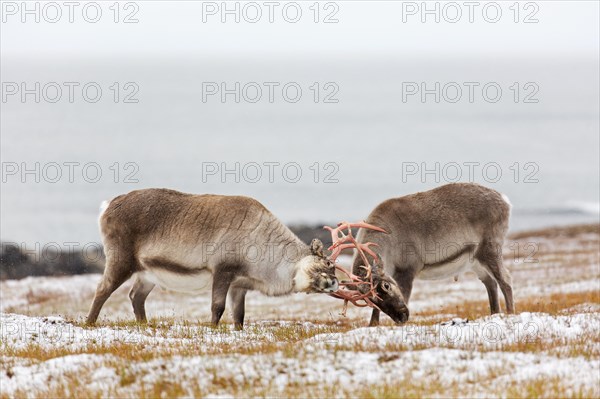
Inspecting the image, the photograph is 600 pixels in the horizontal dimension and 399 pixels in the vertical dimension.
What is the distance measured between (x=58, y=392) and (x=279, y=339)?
4900 mm

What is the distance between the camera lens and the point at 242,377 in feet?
35.2

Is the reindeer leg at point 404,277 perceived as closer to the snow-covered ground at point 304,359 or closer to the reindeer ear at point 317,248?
the reindeer ear at point 317,248

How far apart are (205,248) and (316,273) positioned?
260cm

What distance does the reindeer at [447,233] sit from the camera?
18234 mm

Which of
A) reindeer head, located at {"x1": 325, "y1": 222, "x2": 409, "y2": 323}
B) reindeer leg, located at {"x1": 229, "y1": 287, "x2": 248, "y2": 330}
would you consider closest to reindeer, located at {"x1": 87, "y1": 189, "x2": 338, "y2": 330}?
reindeer leg, located at {"x1": 229, "y1": 287, "x2": 248, "y2": 330}

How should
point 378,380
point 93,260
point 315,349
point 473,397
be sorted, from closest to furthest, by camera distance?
point 473,397, point 378,380, point 315,349, point 93,260

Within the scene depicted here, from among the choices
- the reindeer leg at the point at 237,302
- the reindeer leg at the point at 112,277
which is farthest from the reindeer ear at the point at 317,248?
the reindeer leg at the point at 112,277

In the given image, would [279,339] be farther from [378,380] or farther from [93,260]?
[93,260]

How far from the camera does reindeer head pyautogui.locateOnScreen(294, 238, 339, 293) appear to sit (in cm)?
1584

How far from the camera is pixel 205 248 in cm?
1706

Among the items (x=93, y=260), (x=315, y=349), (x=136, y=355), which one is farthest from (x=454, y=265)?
(x=93, y=260)

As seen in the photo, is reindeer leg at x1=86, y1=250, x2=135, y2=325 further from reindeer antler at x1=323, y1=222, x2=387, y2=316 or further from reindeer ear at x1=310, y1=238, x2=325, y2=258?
reindeer antler at x1=323, y1=222, x2=387, y2=316

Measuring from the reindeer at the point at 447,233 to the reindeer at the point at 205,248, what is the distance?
2168 millimetres

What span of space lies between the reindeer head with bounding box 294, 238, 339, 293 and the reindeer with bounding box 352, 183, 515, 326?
1.94m
